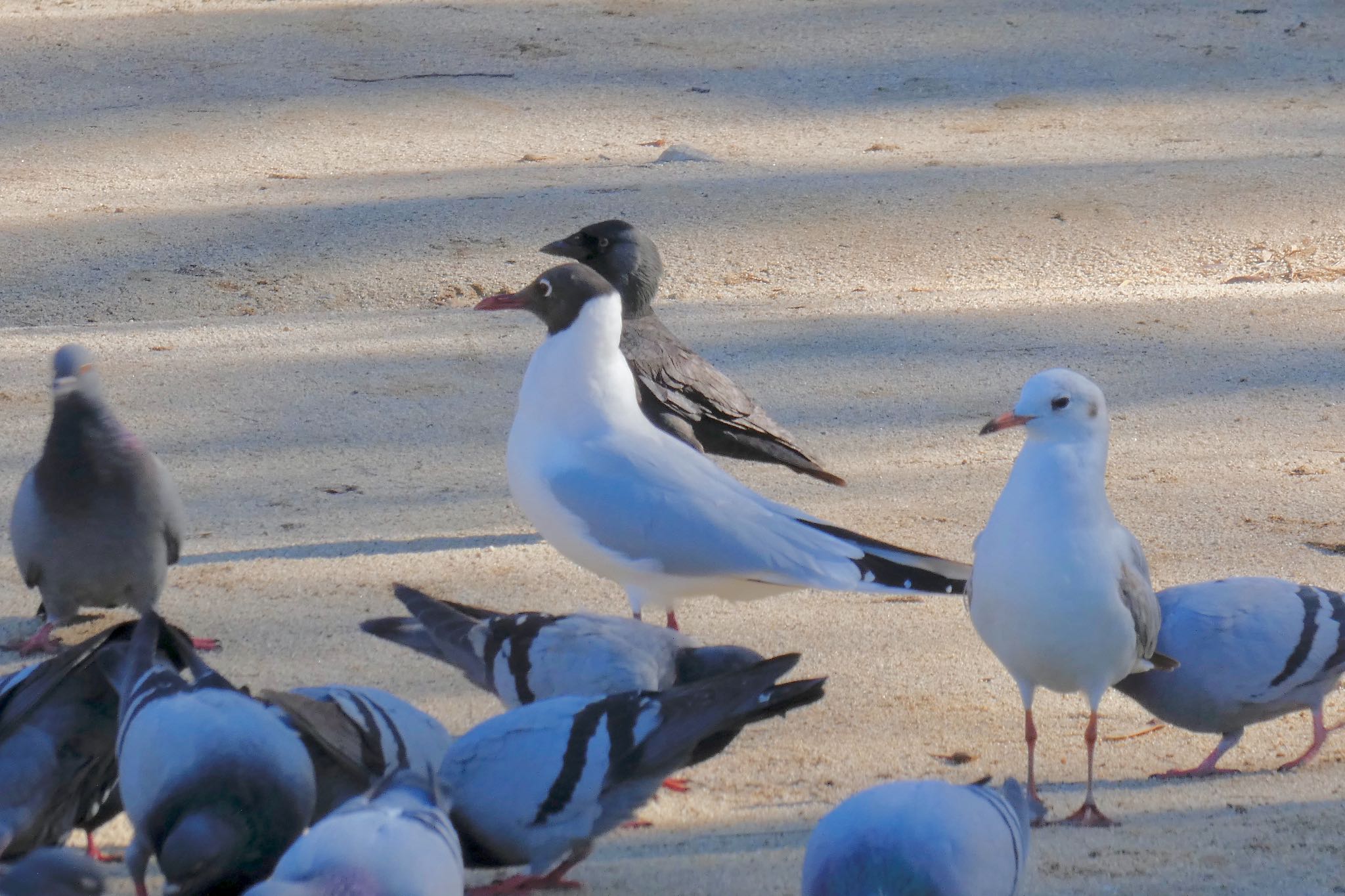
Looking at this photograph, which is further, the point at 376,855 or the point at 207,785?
the point at 207,785

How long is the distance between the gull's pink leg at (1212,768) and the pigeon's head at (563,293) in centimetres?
154

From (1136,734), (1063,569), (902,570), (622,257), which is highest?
(622,257)

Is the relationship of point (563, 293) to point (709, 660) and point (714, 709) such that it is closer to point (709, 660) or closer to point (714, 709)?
point (709, 660)

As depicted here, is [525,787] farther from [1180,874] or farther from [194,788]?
[1180,874]

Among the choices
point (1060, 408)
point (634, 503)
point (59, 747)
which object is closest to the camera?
point (59, 747)

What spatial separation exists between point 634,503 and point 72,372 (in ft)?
3.90

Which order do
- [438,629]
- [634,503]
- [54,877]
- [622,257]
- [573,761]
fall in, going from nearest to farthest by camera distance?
[54,877], [573,761], [438,629], [634,503], [622,257]

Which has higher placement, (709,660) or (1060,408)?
(1060,408)

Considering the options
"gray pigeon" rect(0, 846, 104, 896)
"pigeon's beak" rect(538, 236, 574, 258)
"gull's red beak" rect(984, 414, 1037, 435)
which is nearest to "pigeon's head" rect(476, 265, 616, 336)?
"pigeon's beak" rect(538, 236, 574, 258)

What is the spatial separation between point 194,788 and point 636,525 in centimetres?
133

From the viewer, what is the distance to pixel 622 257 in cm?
457

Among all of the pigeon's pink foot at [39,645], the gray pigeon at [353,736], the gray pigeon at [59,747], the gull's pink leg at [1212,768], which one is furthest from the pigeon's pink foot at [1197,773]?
the pigeon's pink foot at [39,645]

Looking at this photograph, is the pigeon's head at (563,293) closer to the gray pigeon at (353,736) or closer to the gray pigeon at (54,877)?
the gray pigeon at (353,736)

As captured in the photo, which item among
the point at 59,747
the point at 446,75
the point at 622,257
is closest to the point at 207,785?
the point at 59,747
